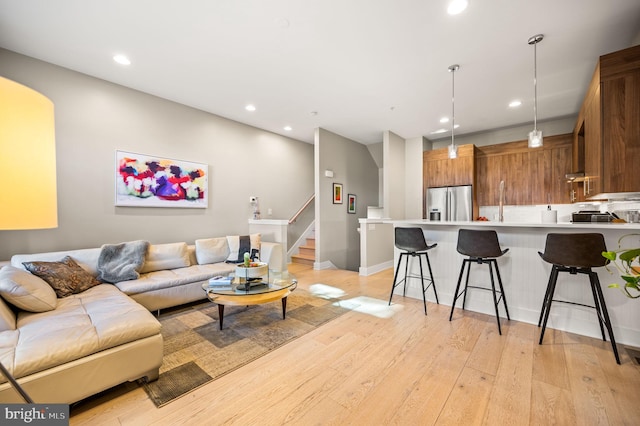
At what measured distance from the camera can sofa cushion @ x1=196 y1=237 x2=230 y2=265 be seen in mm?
4012

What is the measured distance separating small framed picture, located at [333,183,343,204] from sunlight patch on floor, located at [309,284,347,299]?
229cm

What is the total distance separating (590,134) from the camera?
294 centimetres

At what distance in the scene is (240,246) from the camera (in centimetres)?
433

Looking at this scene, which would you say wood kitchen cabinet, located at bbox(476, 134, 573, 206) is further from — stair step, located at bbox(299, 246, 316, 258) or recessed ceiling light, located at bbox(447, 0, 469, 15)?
recessed ceiling light, located at bbox(447, 0, 469, 15)

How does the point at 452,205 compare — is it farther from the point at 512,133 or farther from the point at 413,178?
the point at 512,133

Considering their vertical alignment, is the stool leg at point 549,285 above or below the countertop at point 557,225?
below

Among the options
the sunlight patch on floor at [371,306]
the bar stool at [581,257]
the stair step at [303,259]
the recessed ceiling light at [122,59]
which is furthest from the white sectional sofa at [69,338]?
the stair step at [303,259]

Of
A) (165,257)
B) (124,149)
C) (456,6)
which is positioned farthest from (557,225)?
(124,149)

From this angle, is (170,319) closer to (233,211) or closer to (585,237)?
(233,211)

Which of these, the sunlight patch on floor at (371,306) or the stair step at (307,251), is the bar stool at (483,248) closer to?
the sunlight patch on floor at (371,306)

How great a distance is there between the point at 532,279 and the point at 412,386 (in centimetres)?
200

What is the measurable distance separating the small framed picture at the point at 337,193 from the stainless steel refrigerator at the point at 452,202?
6.51ft

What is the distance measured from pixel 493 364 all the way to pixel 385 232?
3789 mm

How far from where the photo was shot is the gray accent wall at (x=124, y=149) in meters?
3.20
